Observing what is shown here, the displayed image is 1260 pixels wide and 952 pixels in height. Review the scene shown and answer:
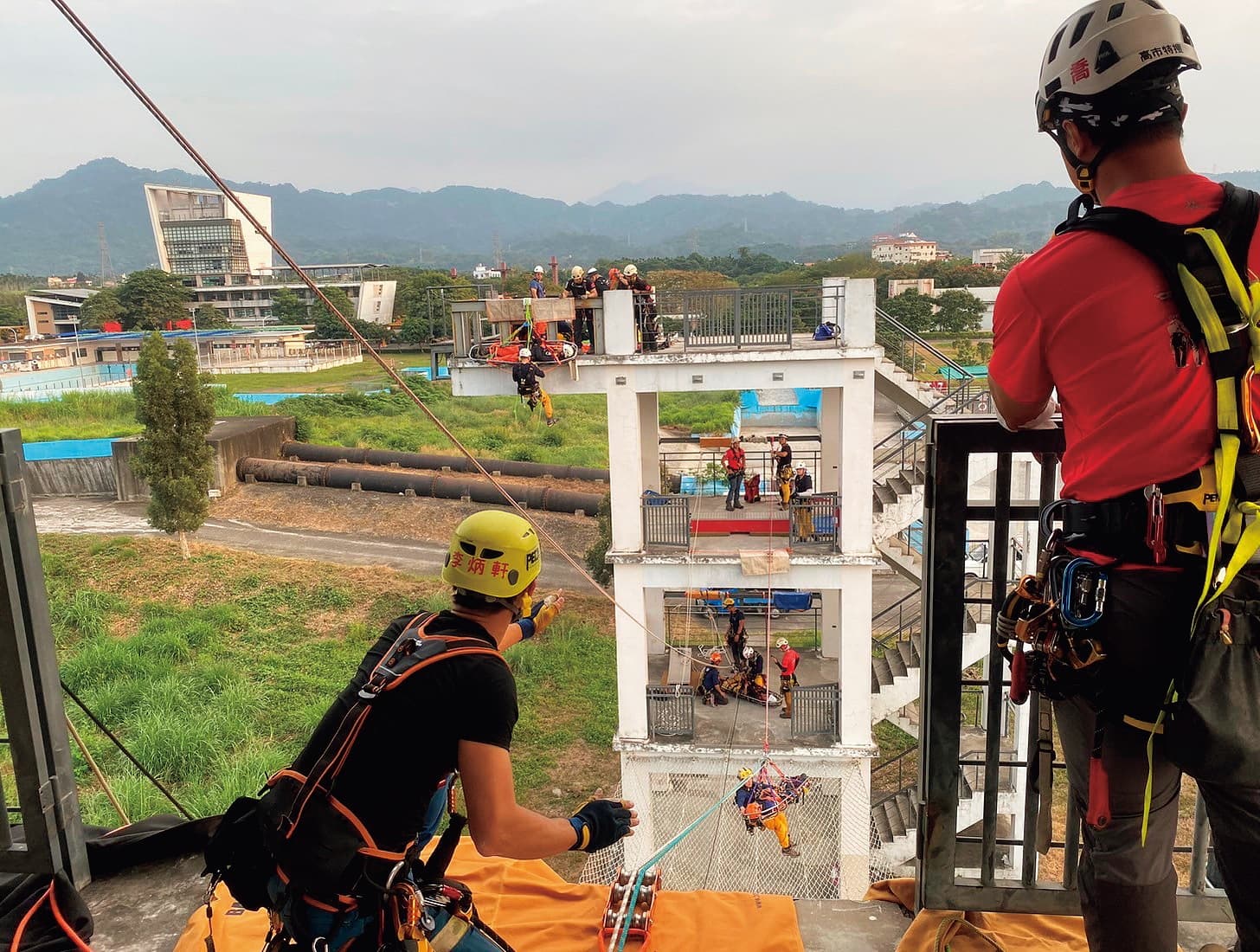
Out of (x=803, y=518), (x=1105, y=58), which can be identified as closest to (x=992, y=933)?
(x=1105, y=58)

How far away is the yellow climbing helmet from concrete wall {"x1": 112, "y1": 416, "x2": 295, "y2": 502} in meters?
27.9

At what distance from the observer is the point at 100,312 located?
69188 mm

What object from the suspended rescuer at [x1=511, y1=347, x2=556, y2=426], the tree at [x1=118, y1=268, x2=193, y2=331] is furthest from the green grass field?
the tree at [x1=118, y1=268, x2=193, y2=331]

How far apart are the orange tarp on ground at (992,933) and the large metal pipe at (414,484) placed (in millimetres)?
24657

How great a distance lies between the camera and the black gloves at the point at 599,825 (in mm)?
2289

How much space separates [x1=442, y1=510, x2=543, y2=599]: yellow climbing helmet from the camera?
88.7 inches

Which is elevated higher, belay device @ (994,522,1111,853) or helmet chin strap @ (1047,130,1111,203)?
helmet chin strap @ (1047,130,1111,203)

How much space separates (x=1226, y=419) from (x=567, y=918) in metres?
2.54

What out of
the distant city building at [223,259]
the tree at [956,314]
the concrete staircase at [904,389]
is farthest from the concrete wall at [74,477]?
the distant city building at [223,259]

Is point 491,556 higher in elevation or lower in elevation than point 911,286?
lower

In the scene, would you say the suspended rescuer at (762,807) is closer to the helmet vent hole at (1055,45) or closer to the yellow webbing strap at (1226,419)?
the yellow webbing strap at (1226,419)

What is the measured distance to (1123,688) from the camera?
5.65 ft

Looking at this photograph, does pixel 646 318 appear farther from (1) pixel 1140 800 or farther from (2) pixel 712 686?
(1) pixel 1140 800

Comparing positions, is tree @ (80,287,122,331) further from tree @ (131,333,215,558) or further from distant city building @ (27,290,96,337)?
tree @ (131,333,215,558)
